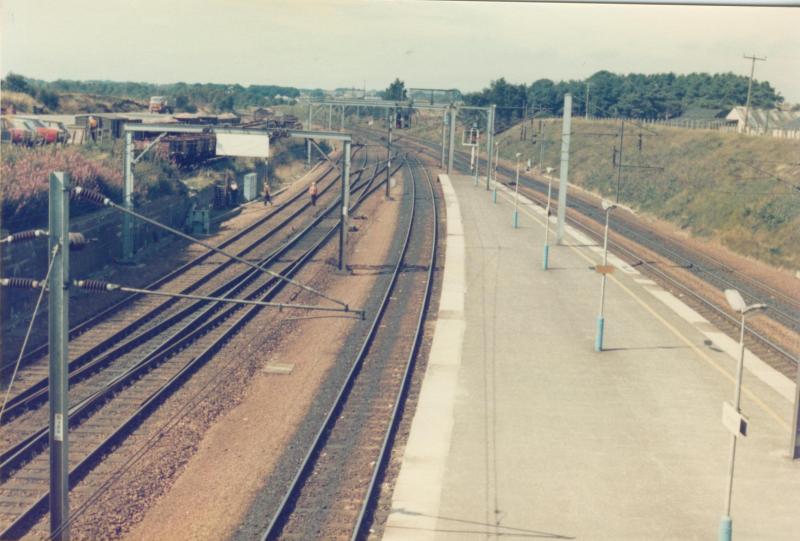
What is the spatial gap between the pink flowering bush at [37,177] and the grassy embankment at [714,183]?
18133mm

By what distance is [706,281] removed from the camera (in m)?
35.0

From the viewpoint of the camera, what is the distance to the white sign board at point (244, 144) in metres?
32.4

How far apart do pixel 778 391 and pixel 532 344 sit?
239 inches

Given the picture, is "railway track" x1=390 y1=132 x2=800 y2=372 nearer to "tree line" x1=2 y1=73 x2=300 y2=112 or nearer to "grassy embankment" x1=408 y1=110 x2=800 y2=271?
"grassy embankment" x1=408 y1=110 x2=800 y2=271

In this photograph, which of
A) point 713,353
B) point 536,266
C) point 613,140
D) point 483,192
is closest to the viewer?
point 713,353

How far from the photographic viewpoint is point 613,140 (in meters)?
82.2

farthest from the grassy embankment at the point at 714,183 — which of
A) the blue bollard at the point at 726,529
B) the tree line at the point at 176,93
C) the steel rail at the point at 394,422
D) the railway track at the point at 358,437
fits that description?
the tree line at the point at 176,93

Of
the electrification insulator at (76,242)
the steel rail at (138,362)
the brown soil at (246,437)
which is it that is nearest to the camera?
the electrification insulator at (76,242)

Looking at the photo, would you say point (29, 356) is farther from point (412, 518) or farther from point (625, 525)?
point (625, 525)

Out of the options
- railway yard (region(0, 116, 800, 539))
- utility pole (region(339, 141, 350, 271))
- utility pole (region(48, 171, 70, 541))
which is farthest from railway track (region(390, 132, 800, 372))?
utility pole (region(48, 171, 70, 541))

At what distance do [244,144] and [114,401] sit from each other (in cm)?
1552

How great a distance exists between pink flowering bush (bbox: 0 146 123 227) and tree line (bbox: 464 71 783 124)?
198 ft

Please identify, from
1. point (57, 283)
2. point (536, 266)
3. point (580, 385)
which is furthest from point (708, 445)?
point (536, 266)

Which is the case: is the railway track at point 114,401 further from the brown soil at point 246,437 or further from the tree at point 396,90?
the tree at point 396,90
